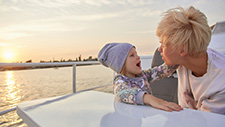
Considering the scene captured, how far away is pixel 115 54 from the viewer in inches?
40.0

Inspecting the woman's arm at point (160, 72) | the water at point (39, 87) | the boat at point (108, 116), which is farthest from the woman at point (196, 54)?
the water at point (39, 87)

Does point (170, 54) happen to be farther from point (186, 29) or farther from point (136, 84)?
point (136, 84)

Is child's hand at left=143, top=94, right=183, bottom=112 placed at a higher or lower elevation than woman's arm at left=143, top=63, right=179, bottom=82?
lower

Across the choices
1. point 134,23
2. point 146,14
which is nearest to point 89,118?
point 134,23

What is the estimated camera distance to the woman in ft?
2.35

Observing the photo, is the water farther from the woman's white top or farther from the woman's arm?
the woman's white top

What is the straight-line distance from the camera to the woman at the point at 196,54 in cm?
72

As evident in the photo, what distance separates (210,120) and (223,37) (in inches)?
122

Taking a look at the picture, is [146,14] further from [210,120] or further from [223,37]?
[210,120]

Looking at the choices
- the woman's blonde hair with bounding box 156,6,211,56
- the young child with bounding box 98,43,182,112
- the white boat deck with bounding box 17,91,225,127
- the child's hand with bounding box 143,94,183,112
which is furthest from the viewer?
the young child with bounding box 98,43,182,112

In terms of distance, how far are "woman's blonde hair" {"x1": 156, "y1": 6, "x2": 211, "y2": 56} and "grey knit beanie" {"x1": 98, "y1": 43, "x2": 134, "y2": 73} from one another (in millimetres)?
309

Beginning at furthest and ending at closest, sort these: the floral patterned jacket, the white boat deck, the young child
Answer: the young child → the floral patterned jacket → the white boat deck

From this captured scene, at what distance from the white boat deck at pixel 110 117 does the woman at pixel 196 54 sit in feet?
1.29

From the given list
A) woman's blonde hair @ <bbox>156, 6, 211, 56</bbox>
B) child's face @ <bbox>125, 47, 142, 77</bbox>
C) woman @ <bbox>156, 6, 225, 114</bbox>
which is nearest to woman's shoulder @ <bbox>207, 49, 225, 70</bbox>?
woman @ <bbox>156, 6, 225, 114</bbox>
